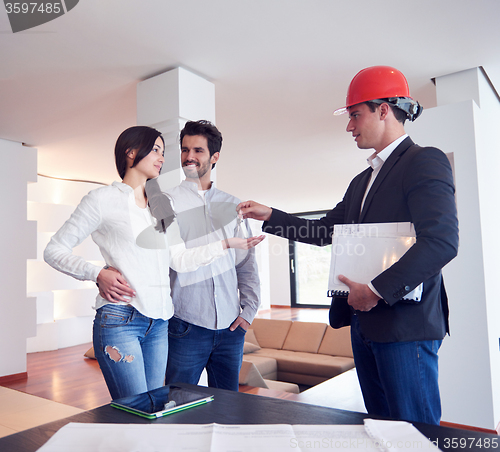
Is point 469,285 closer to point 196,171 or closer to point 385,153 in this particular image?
point 385,153

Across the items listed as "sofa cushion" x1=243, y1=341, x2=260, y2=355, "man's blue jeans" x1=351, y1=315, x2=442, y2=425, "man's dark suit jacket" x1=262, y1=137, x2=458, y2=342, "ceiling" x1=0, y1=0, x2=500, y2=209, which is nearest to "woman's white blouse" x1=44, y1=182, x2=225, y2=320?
"man's dark suit jacket" x1=262, y1=137, x2=458, y2=342

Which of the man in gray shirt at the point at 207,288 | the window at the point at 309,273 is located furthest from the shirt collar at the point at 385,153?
the window at the point at 309,273

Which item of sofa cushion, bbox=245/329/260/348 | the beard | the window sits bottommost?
sofa cushion, bbox=245/329/260/348

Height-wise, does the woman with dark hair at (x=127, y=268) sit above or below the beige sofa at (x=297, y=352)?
above

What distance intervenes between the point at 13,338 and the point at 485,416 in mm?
4552

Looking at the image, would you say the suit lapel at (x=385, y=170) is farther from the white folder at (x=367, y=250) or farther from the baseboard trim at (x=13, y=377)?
the baseboard trim at (x=13, y=377)

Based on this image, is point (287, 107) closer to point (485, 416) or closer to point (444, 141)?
point (444, 141)

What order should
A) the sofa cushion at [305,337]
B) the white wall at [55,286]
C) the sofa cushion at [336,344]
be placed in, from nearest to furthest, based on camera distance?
the sofa cushion at [336,344]
the sofa cushion at [305,337]
the white wall at [55,286]

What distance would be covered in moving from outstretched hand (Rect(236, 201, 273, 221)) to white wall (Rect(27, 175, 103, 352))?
213 inches

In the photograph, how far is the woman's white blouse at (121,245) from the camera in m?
1.36

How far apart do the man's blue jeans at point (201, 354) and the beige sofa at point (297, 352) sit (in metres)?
2.72

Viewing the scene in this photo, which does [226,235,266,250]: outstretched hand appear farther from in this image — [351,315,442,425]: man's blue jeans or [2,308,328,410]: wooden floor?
[2,308,328,410]: wooden floor

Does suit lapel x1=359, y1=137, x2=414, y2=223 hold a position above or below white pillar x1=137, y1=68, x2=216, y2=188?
below

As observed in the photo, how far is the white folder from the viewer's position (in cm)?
119
